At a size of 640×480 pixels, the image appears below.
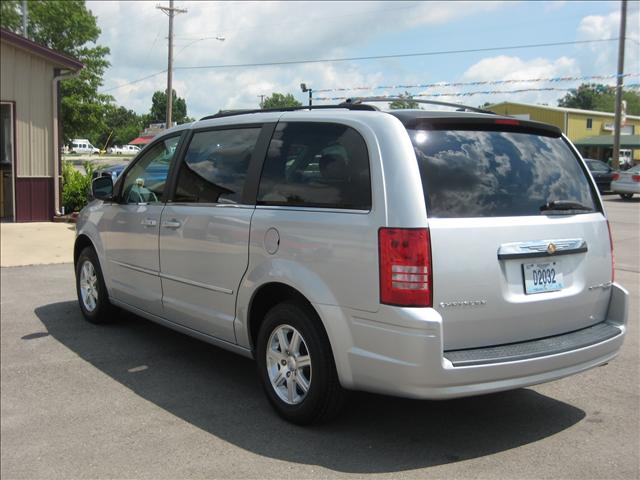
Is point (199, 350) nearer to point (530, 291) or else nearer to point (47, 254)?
point (530, 291)

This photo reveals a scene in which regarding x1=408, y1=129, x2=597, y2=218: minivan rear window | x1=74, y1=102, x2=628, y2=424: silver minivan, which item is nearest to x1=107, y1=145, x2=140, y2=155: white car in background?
x1=74, y1=102, x2=628, y2=424: silver minivan

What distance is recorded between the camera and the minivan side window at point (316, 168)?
3.69 meters

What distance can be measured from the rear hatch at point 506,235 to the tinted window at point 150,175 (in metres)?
2.45

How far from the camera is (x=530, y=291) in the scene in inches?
141

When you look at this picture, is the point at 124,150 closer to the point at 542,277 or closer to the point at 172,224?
the point at 172,224

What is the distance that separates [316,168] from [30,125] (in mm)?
11365

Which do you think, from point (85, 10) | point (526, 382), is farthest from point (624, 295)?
point (85, 10)

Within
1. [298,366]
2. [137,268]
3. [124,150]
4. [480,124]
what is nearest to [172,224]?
[137,268]

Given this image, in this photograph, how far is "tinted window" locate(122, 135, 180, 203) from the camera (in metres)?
5.36

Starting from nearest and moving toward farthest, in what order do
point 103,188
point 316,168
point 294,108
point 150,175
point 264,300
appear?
1. point 316,168
2. point 264,300
3. point 294,108
4. point 150,175
5. point 103,188

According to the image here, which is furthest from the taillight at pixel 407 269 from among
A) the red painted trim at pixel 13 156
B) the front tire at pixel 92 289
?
the red painted trim at pixel 13 156

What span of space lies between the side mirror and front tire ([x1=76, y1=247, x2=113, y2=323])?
0.60m

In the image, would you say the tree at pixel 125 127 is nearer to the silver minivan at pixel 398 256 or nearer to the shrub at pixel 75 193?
the shrub at pixel 75 193

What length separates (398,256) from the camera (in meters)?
3.37
